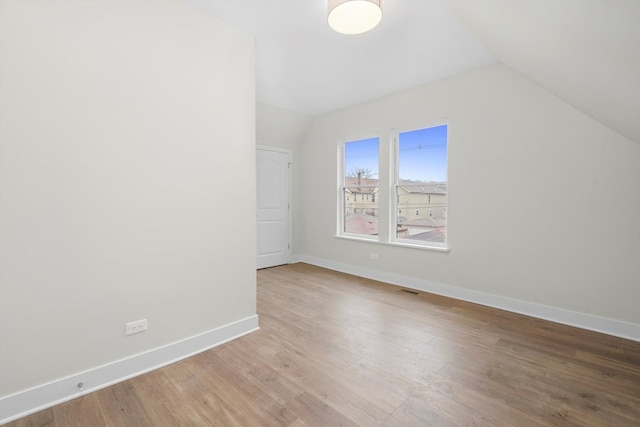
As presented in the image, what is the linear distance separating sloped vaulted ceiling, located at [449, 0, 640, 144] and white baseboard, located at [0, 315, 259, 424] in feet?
9.76

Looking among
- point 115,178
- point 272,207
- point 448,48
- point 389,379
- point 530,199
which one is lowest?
point 389,379

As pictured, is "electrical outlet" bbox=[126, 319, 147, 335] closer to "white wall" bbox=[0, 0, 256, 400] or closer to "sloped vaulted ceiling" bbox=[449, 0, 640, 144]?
"white wall" bbox=[0, 0, 256, 400]

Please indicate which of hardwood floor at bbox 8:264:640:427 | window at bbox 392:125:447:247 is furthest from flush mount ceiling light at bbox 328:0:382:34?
hardwood floor at bbox 8:264:640:427

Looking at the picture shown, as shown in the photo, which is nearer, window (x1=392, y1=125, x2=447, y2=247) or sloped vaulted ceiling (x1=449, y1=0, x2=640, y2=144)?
sloped vaulted ceiling (x1=449, y1=0, x2=640, y2=144)

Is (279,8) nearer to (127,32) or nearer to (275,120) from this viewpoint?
(127,32)

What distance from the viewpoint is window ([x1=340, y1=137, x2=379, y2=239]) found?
4570 mm

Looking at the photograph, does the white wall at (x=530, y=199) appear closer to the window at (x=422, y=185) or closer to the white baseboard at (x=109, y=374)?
the window at (x=422, y=185)

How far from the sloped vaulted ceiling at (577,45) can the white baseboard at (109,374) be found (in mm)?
2976

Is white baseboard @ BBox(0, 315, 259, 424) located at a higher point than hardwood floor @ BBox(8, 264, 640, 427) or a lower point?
higher

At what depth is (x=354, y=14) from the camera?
2.08 m

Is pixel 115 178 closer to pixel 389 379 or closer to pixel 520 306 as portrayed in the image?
pixel 389 379

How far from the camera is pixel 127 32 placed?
194 centimetres

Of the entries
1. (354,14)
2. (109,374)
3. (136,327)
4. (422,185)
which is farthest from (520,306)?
(109,374)

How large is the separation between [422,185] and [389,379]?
2.70 metres
